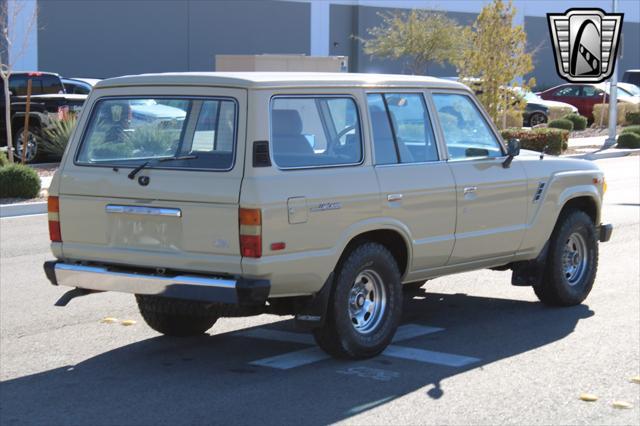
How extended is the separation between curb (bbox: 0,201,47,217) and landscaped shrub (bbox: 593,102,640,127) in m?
24.7

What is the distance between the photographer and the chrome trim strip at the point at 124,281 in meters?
6.73

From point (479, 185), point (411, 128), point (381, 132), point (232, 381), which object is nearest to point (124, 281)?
point (232, 381)

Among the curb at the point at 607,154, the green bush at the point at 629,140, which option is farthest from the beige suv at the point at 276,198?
the green bush at the point at 629,140

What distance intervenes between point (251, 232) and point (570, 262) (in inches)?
147

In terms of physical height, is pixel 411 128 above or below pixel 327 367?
above

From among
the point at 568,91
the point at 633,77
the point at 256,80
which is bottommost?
the point at 568,91

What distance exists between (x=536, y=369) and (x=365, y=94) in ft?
7.20

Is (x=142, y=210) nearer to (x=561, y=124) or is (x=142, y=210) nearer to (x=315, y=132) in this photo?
(x=315, y=132)

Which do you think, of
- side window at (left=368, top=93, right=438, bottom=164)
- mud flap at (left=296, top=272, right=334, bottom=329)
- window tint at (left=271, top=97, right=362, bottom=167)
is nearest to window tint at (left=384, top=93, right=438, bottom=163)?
side window at (left=368, top=93, right=438, bottom=164)

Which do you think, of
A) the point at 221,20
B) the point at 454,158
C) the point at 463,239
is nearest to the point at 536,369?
the point at 463,239

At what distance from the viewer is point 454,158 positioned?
322 inches

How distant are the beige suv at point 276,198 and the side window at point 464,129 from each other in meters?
0.02

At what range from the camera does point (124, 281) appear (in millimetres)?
7020

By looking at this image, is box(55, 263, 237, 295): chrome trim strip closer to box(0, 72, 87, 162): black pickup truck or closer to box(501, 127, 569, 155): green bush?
box(0, 72, 87, 162): black pickup truck
